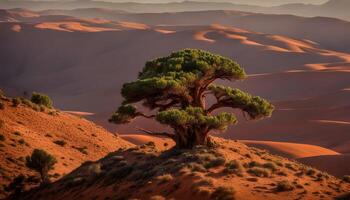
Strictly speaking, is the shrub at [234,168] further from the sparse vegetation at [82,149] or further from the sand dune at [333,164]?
the sparse vegetation at [82,149]

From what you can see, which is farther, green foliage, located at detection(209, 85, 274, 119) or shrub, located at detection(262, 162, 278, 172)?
green foliage, located at detection(209, 85, 274, 119)

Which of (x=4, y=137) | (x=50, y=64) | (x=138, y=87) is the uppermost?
(x=138, y=87)

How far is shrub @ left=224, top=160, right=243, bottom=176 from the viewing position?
19.3 metres

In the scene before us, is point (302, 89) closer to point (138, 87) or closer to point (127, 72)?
point (127, 72)

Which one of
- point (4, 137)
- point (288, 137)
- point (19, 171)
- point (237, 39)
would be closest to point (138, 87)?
point (19, 171)

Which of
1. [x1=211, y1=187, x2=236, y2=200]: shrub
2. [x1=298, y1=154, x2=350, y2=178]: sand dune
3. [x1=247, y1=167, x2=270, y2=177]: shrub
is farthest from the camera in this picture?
[x1=298, y1=154, x2=350, y2=178]: sand dune

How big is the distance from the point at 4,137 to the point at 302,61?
9354 centimetres

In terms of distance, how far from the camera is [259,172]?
1953 centimetres

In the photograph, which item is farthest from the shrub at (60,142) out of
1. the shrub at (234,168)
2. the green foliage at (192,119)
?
the shrub at (234,168)

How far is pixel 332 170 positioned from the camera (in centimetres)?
3256

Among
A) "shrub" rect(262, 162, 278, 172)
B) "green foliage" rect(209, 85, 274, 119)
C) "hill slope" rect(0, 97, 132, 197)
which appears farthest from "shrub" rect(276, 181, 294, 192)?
"hill slope" rect(0, 97, 132, 197)

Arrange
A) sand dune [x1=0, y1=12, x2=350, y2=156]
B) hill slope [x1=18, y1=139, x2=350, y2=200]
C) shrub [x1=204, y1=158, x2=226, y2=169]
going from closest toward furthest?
1. hill slope [x1=18, y1=139, x2=350, y2=200]
2. shrub [x1=204, y1=158, x2=226, y2=169]
3. sand dune [x1=0, y1=12, x2=350, y2=156]

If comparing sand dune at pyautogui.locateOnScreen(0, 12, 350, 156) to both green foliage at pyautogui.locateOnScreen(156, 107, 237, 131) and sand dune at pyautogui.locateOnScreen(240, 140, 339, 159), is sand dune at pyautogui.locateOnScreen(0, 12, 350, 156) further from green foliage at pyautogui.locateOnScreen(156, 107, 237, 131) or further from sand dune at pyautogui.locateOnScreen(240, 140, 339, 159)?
green foliage at pyautogui.locateOnScreen(156, 107, 237, 131)

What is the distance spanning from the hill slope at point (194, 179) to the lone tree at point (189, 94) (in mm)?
1063
